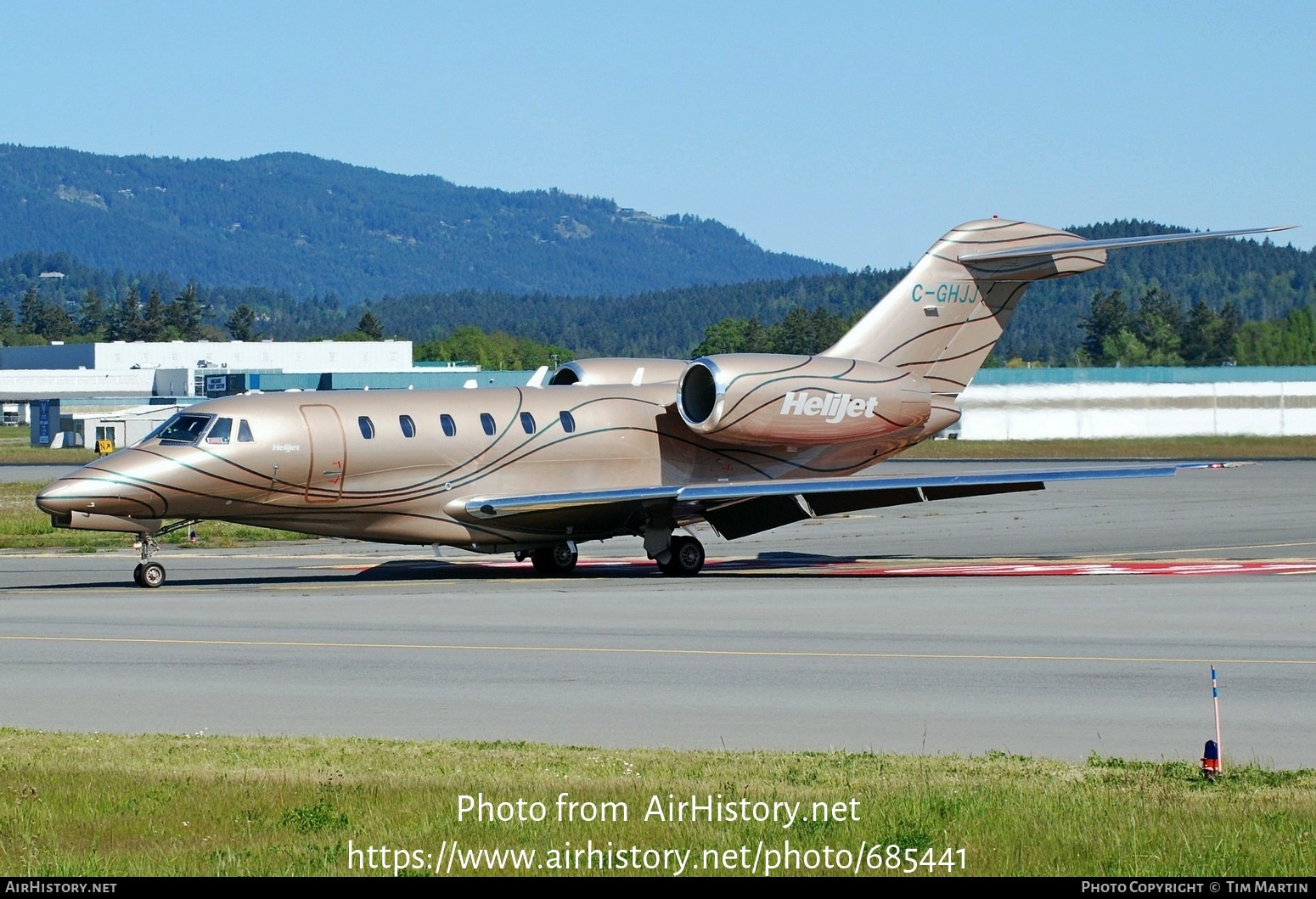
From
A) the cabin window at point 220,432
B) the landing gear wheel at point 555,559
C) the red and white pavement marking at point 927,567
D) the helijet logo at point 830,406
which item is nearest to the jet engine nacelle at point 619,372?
the helijet logo at point 830,406

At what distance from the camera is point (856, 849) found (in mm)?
8695

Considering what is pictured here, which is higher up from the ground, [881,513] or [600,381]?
[600,381]

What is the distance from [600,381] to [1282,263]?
15075 cm

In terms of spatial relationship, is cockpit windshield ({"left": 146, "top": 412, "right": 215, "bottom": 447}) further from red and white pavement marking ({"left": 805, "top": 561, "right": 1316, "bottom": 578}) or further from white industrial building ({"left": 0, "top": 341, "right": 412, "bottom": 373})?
white industrial building ({"left": 0, "top": 341, "right": 412, "bottom": 373})

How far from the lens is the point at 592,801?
995cm

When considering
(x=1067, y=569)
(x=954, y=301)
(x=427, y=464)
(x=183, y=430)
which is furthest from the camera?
(x=954, y=301)

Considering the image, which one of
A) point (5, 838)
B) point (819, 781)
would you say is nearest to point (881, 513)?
point (819, 781)

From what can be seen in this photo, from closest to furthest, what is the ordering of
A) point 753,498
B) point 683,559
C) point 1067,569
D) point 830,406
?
1. point 1067,569
2. point 753,498
3. point 683,559
4. point 830,406

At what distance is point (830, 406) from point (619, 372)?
4.69 metres

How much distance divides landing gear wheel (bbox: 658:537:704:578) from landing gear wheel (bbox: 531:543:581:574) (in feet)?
5.60

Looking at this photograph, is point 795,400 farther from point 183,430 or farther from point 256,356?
point 256,356

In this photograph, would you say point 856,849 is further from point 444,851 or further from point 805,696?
point 805,696

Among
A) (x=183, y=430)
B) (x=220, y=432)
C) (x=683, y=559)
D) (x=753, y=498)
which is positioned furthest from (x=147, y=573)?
(x=753, y=498)

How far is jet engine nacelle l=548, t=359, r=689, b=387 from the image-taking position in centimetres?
3072
